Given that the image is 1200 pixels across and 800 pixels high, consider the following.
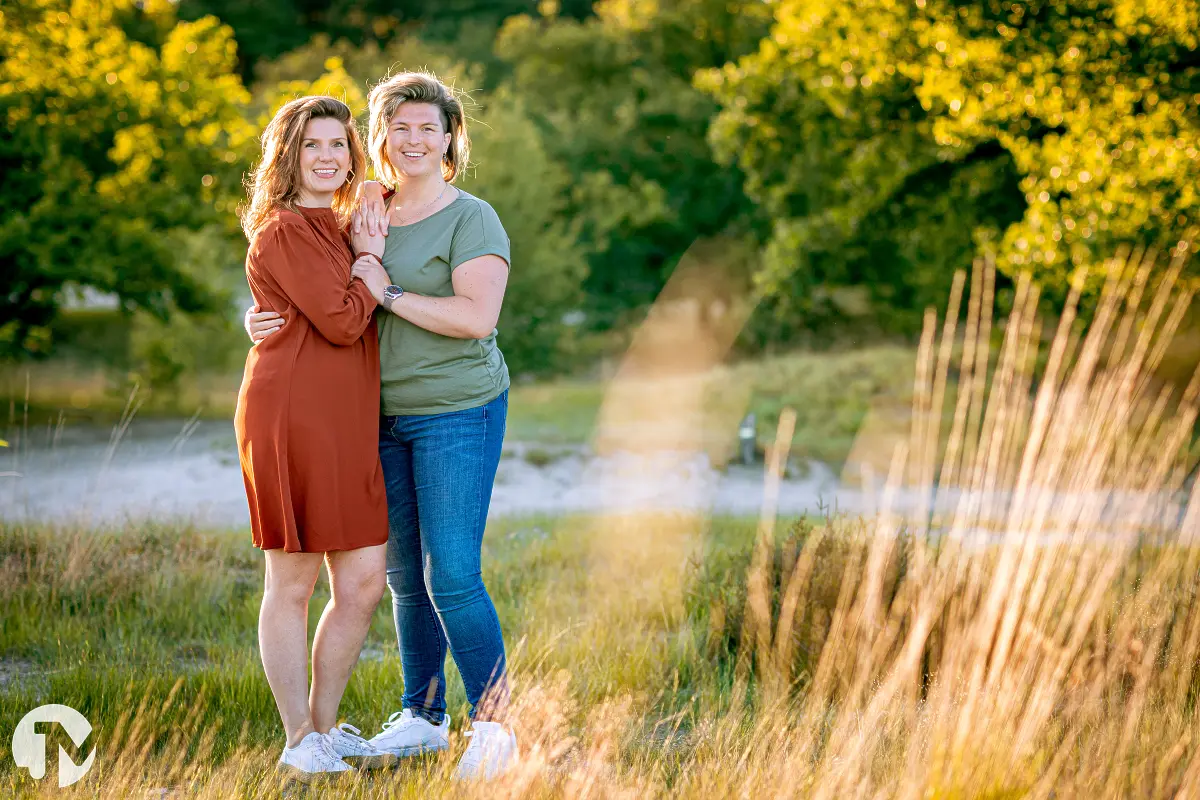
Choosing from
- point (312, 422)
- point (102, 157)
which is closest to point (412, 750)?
point (312, 422)

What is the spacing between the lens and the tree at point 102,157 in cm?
1188

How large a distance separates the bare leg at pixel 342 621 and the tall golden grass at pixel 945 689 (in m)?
0.27

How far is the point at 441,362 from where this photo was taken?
3115 millimetres

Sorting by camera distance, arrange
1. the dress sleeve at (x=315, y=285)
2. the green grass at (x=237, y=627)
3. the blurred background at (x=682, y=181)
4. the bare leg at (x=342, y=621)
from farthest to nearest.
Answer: the blurred background at (x=682, y=181) → the green grass at (x=237, y=627) → the bare leg at (x=342, y=621) → the dress sleeve at (x=315, y=285)

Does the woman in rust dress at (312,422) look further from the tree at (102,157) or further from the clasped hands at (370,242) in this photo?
the tree at (102,157)

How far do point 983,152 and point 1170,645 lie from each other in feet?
28.8

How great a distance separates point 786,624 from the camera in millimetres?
3770

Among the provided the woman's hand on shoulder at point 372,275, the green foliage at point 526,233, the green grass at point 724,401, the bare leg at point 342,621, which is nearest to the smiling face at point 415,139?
the woman's hand on shoulder at point 372,275

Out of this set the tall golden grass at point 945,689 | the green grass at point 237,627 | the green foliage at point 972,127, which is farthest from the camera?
the green foliage at point 972,127

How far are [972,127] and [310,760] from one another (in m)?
7.53

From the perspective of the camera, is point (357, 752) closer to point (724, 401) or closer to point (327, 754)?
point (327, 754)

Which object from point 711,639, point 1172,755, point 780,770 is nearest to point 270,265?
point 780,770

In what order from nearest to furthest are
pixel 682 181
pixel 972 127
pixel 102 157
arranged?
pixel 972 127, pixel 102 157, pixel 682 181

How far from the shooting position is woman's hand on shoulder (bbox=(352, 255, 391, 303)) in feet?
9.93
